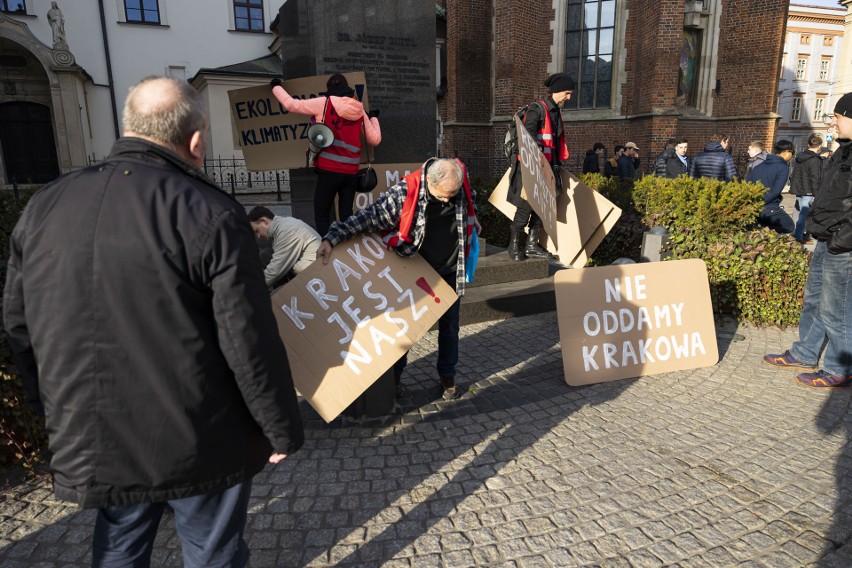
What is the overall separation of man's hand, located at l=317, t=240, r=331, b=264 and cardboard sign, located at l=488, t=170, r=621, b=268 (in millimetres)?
2982

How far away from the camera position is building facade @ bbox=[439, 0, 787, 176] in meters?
16.0

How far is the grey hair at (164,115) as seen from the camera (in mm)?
1520

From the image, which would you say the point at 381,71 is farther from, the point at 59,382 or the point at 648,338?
the point at 59,382

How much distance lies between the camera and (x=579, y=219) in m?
5.69

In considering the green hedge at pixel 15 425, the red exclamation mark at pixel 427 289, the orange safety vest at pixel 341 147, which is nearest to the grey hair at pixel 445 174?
the red exclamation mark at pixel 427 289

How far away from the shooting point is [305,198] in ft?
22.7

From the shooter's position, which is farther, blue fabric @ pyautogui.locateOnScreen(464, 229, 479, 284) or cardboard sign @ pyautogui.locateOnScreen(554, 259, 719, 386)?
cardboard sign @ pyautogui.locateOnScreen(554, 259, 719, 386)

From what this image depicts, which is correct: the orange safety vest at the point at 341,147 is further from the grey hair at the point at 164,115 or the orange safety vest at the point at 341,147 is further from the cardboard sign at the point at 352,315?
the grey hair at the point at 164,115

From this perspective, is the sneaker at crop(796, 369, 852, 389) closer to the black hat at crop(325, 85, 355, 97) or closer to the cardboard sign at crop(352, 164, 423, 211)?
the cardboard sign at crop(352, 164, 423, 211)

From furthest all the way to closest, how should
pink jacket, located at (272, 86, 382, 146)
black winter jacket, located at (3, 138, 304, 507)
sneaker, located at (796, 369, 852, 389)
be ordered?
pink jacket, located at (272, 86, 382, 146) → sneaker, located at (796, 369, 852, 389) → black winter jacket, located at (3, 138, 304, 507)

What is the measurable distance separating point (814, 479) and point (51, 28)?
28401 millimetres

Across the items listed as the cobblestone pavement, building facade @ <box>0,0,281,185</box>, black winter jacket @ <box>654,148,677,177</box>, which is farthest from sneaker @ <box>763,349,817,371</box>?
building facade @ <box>0,0,281,185</box>

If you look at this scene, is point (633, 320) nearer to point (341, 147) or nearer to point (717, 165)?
point (341, 147)

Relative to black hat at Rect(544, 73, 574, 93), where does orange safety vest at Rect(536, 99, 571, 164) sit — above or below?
below
